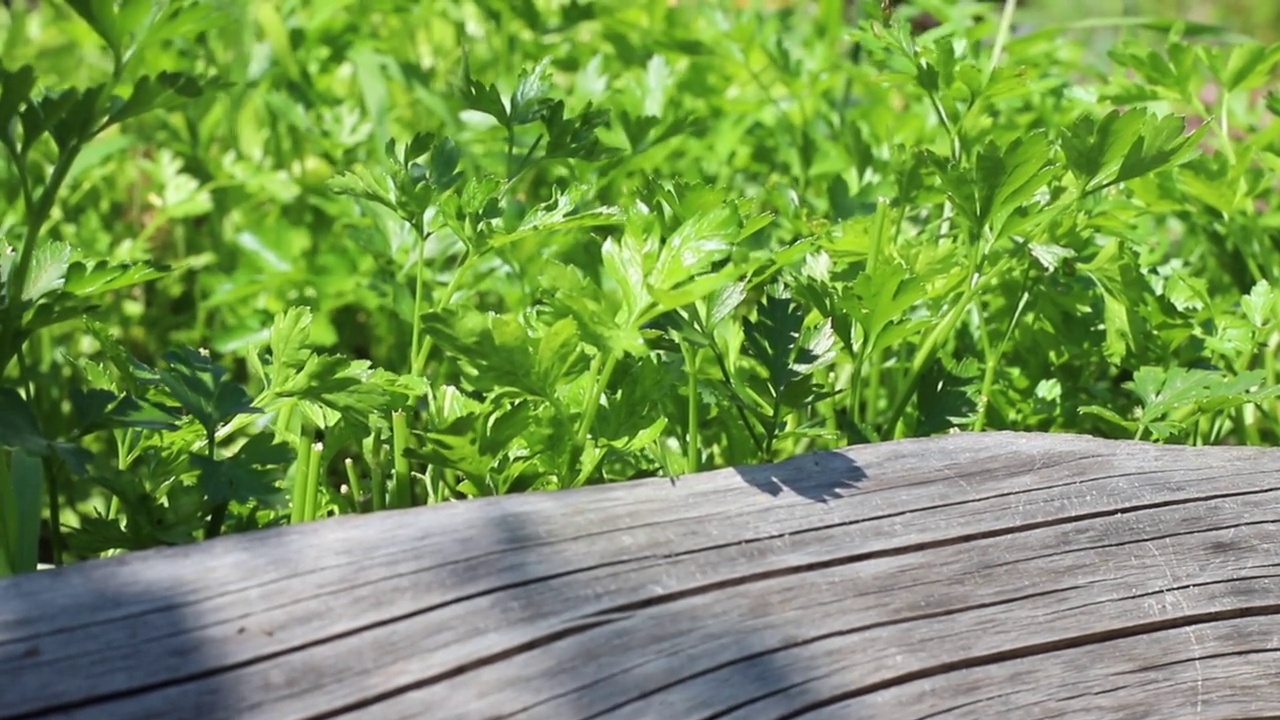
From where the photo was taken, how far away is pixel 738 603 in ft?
3.55

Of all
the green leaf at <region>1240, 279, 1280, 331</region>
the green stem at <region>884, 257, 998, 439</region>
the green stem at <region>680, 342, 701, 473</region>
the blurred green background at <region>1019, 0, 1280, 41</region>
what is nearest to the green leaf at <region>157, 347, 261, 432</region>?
the green stem at <region>680, 342, 701, 473</region>

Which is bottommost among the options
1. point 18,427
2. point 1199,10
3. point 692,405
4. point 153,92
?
point 1199,10

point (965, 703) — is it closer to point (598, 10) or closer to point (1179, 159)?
point (1179, 159)

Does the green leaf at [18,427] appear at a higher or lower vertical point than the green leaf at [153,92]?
lower

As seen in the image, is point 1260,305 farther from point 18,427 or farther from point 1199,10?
point 1199,10

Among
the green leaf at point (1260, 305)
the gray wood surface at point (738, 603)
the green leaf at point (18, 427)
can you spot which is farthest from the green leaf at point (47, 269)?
the green leaf at point (1260, 305)

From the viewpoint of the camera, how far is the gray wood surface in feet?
3.08

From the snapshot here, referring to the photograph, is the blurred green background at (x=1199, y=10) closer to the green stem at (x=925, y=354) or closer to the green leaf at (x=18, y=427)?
the green stem at (x=925, y=354)

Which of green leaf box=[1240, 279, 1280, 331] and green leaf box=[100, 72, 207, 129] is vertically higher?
green leaf box=[100, 72, 207, 129]

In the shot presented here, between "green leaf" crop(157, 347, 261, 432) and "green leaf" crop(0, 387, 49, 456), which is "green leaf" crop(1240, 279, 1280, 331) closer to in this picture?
"green leaf" crop(157, 347, 261, 432)

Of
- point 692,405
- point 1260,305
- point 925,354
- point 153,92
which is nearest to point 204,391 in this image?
point 153,92

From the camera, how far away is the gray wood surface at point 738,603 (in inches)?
37.0

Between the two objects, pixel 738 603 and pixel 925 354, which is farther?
pixel 925 354

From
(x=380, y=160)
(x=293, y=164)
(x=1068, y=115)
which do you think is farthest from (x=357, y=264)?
(x=1068, y=115)
